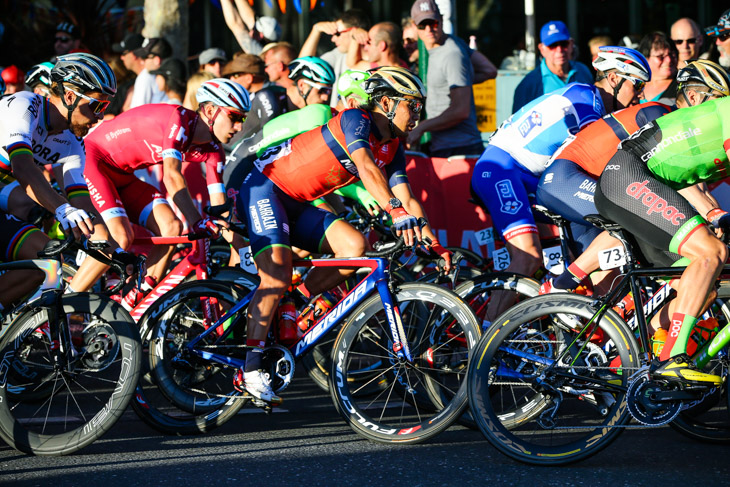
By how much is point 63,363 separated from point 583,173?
3317mm

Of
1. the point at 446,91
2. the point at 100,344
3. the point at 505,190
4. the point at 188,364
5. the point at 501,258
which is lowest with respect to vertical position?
the point at 188,364

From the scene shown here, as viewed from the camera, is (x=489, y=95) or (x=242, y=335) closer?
(x=242, y=335)

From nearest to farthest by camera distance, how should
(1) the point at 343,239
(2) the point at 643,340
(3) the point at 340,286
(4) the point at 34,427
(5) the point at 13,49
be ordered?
(2) the point at 643,340, (4) the point at 34,427, (1) the point at 343,239, (3) the point at 340,286, (5) the point at 13,49

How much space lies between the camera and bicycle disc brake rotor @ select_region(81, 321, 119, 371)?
5.25 m

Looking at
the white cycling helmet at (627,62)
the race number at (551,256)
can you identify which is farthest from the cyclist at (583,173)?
the white cycling helmet at (627,62)

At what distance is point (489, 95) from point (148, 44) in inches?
147

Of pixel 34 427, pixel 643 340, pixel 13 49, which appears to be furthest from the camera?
pixel 13 49

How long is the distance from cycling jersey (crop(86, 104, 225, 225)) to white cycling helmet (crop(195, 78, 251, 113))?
272 mm

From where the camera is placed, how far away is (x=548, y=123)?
6.84 m

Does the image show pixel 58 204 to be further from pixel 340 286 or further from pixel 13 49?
pixel 13 49

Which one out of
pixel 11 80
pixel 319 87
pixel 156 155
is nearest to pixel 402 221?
pixel 156 155

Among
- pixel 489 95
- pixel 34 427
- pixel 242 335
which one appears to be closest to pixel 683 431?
pixel 242 335

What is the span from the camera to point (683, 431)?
5.35 meters

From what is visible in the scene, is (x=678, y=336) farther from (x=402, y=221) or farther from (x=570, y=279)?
(x=402, y=221)
